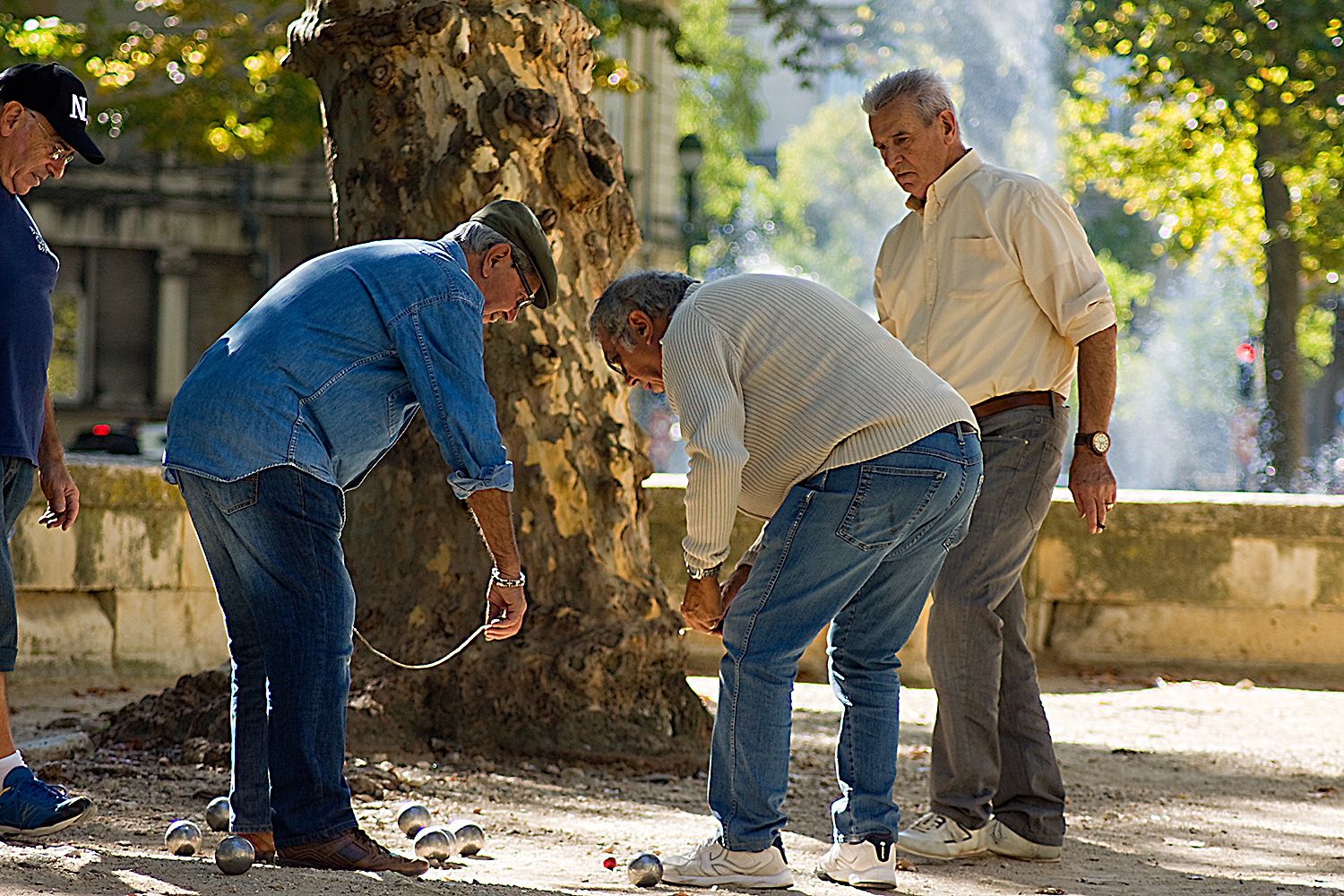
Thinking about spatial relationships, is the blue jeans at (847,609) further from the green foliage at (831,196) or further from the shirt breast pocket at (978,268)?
the green foliage at (831,196)

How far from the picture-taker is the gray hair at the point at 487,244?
144 inches

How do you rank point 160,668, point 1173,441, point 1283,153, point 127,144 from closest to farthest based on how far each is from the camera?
point 160,668 → point 1283,153 → point 127,144 → point 1173,441

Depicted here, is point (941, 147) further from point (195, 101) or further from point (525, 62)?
point (195, 101)

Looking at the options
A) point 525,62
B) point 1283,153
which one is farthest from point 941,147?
point 1283,153

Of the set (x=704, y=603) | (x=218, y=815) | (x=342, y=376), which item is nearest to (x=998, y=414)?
(x=704, y=603)

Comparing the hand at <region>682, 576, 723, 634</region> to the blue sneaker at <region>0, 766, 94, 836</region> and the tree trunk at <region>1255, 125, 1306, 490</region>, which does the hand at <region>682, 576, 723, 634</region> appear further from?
the tree trunk at <region>1255, 125, 1306, 490</region>

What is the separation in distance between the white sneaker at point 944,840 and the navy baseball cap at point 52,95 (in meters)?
2.92

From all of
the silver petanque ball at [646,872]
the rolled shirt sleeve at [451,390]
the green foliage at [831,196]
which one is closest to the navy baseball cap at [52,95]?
the rolled shirt sleeve at [451,390]

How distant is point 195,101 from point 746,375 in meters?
17.6

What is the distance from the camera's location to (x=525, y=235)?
367 cm

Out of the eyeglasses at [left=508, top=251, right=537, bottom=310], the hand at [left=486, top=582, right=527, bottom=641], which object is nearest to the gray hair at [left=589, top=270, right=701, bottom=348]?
the eyeglasses at [left=508, top=251, right=537, bottom=310]

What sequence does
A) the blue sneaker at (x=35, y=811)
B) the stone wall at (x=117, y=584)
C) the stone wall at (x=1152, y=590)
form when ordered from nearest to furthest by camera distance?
the blue sneaker at (x=35, y=811)
the stone wall at (x=117, y=584)
the stone wall at (x=1152, y=590)

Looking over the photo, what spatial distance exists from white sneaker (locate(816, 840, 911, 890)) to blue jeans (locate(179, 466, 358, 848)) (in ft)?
3.97

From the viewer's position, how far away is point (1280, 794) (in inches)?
211
